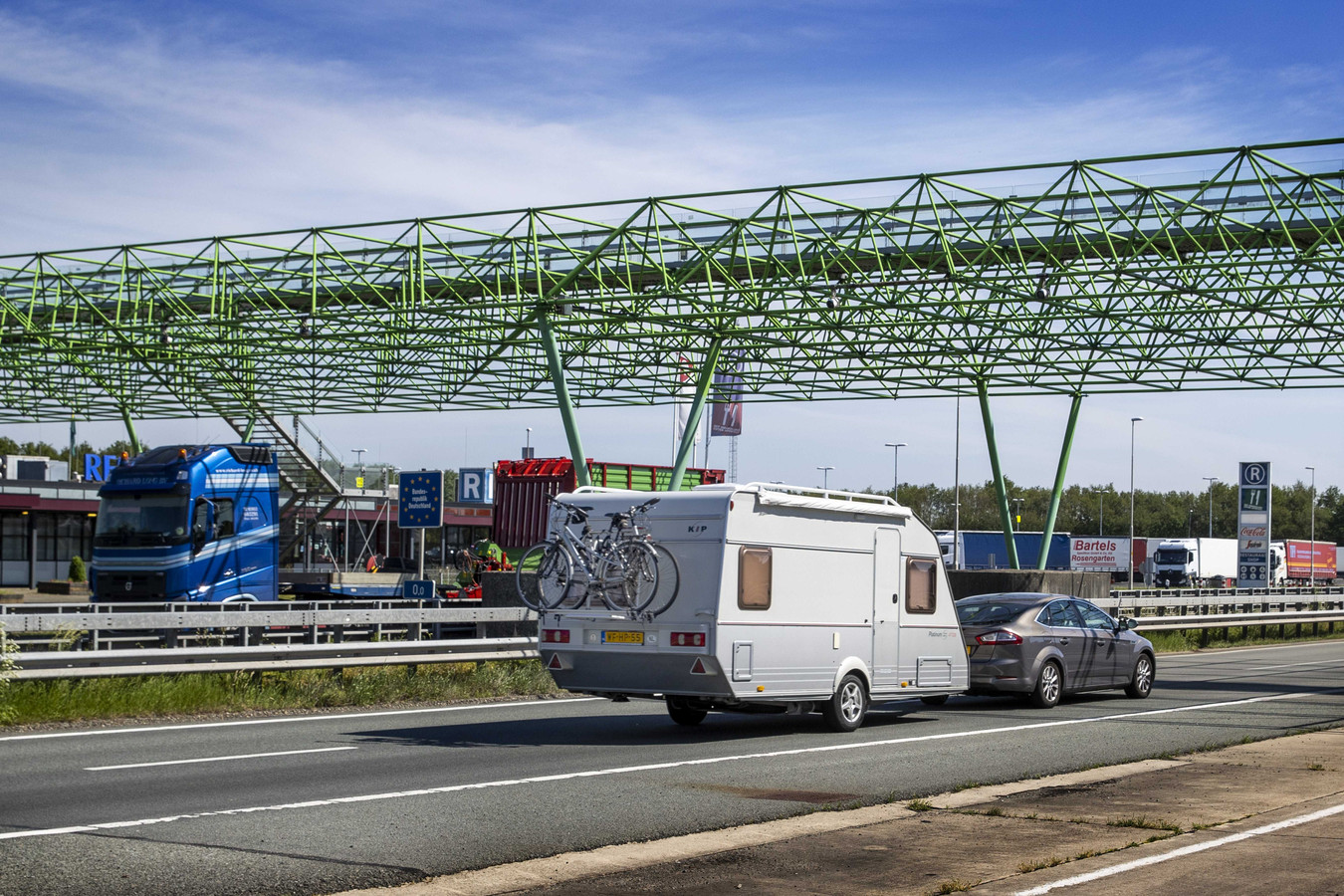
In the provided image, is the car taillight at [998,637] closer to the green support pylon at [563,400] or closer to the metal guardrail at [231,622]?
the metal guardrail at [231,622]

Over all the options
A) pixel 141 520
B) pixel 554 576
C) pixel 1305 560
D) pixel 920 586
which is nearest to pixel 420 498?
pixel 141 520

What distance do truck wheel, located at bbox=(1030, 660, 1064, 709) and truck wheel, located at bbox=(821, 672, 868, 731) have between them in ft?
12.2

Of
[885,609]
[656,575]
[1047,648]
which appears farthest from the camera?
[1047,648]

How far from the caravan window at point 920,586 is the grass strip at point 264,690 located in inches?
224

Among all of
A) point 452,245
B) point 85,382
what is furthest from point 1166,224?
point 85,382

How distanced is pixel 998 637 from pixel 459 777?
30.0 ft

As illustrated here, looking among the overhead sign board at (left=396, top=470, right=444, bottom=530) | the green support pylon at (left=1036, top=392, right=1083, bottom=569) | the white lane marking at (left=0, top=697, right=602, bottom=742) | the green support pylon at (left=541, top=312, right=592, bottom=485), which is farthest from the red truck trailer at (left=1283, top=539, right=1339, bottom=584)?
the white lane marking at (left=0, top=697, right=602, bottom=742)

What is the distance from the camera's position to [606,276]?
115 ft

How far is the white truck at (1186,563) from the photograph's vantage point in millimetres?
97188

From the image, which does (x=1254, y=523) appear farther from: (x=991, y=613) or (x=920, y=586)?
(x=920, y=586)

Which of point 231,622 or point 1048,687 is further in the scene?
point 1048,687

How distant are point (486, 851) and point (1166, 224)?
23.0m

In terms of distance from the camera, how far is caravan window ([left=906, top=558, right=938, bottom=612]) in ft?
54.1

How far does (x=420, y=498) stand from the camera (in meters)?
25.9
